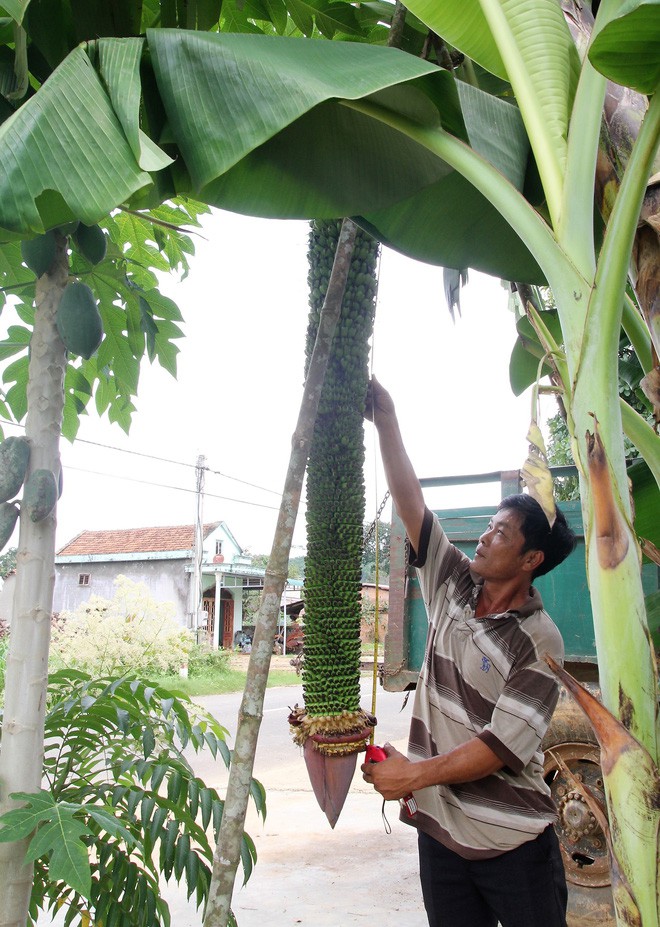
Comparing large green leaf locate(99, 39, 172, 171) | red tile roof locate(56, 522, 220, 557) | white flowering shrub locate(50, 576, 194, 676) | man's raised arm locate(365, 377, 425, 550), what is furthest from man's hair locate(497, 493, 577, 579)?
red tile roof locate(56, 522, 220, 557)

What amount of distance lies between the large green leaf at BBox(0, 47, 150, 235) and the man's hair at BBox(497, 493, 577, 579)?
4.66 feet

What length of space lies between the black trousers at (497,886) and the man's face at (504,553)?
2.29ft

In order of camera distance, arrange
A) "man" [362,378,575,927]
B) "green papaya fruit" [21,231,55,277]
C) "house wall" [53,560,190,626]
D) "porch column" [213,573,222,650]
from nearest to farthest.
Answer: "green papaya fruit" [21,231,55,277] < "man" [362,378,575,927] < "house wall" [53,560,190,626] < "porch column" [213,573,222,650]

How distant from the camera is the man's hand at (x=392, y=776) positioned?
1844 millimetres

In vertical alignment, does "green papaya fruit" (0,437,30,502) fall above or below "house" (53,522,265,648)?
below

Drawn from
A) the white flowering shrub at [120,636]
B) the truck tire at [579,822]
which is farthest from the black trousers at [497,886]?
the white flowering shrub at [120,636]

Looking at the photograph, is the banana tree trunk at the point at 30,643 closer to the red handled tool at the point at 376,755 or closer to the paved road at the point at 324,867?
the red handled tool at the point at 376,755

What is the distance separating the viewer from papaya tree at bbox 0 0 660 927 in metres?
1.18

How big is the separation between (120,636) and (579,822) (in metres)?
7.13

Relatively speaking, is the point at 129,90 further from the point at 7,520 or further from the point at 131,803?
the point at 131,803

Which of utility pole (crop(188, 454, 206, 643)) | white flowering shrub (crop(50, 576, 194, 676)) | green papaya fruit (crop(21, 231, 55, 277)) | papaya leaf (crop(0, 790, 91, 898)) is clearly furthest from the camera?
utility pole (crop(188, 454, 206, 643))

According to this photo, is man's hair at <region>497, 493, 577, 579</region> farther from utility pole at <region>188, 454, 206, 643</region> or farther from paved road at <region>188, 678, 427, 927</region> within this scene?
utility pole at <region>188, 454, 206, 643</region>

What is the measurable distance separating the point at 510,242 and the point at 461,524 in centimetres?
218

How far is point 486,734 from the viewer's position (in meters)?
1.89
